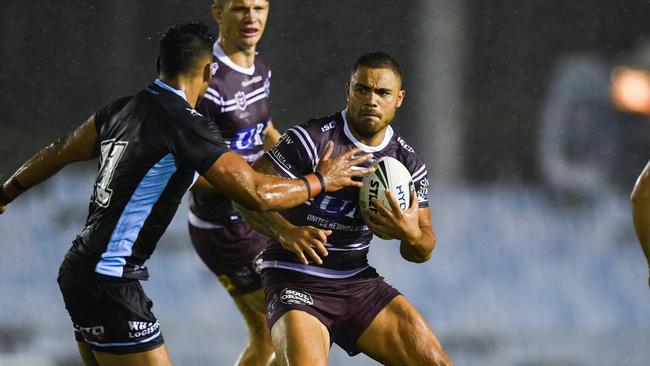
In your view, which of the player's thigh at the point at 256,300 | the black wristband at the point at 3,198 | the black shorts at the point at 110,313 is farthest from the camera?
the player's thigh at the point at 256,300

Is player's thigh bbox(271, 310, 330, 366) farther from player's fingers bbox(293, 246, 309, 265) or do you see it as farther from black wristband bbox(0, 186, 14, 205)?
black wristband bbox(0, 186, 14, 205)

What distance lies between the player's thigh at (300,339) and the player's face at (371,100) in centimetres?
82

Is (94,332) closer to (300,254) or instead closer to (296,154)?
(300,254)

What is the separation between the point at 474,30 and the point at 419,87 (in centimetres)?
57

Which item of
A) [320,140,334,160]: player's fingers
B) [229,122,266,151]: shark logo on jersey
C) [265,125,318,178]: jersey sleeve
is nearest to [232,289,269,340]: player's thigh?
[229,122,266,151]: shark logo on jersey

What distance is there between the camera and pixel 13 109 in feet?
24.2

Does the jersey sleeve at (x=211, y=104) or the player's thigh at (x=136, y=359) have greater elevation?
the jersey sleeve at (x=211, y=104)

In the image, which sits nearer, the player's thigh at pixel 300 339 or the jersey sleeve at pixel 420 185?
the player's thigh at pixel 300 339

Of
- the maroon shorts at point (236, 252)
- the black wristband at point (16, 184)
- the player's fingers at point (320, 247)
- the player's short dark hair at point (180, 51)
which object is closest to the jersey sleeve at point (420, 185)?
the player's fingers at point (320, 247)

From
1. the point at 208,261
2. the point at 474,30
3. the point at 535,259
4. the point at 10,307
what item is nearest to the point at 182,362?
the point at 10,307

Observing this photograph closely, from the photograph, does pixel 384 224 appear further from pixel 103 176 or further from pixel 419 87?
pixel 419 87

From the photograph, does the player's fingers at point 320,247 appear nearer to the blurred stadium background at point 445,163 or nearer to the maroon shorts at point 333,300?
the maroon shorts at point 333,300

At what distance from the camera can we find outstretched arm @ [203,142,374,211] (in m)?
3.88

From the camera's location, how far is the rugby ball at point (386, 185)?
4.28 metres
